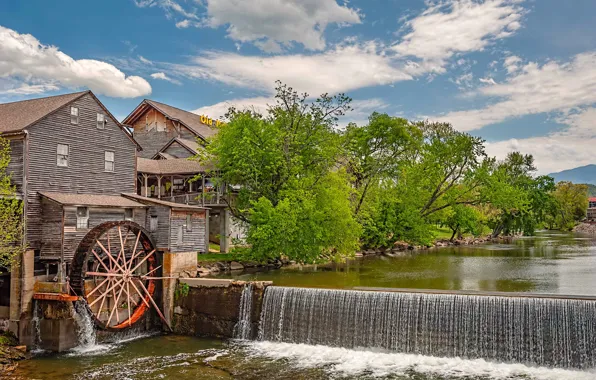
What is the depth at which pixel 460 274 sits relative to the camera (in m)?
28.8

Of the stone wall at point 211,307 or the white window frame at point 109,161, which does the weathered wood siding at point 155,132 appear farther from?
the stone wall at point 211,307

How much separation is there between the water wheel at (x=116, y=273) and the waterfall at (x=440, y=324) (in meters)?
5.23

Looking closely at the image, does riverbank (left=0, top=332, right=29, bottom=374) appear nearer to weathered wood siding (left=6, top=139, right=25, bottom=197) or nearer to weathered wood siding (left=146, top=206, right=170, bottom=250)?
weathered wood siding (left=6, top=139, right=25, bottom=197)

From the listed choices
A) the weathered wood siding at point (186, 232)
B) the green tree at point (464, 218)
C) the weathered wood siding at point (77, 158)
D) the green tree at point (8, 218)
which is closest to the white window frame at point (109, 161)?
the weathered wood siding at point (77, 158)

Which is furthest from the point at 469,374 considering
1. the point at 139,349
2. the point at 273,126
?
the point at 273,126

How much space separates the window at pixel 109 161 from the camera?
893 inches

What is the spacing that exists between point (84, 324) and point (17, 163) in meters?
6.38

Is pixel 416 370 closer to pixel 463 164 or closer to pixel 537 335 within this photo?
pixel 537 335

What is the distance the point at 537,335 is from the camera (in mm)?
15453

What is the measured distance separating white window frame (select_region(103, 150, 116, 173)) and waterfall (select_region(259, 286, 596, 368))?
29.7 feet

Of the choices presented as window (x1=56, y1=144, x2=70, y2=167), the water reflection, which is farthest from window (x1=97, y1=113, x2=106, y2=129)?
the water reflection

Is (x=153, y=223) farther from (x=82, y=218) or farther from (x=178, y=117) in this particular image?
(x=178, y=117)

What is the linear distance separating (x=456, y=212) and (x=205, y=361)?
45.1 m

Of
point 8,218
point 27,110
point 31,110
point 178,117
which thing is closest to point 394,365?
point 8,218
